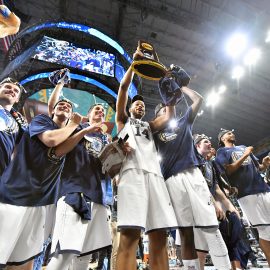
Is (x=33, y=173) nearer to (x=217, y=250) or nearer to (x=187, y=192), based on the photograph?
(x=187, y=192)

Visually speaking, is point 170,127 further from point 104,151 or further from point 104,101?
point 104,101

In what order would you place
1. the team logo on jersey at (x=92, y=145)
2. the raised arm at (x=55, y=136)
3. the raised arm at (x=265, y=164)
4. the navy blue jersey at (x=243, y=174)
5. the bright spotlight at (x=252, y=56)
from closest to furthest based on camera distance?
1. the raised arm at (x=55, y=136)
2. the team logo on jersey at (x=92, y=145)
3. the navy blue jersey at (x=243, y=174)
4. the raised arm at (x=265, y=164)
5. the bright spotlight at (x=252, y=56)

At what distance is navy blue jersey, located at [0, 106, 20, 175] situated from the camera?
216cm

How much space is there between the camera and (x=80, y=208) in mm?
2098

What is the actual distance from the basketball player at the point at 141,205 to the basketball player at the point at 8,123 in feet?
3.34

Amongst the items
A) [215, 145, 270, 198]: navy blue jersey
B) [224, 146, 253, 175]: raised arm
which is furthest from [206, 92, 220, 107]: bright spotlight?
[224, 146, 253, 175]: raised arm

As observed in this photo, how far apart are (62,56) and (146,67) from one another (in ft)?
27.6

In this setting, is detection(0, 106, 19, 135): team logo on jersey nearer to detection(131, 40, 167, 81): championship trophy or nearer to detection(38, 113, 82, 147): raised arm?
detection(38, 113, 82, 147): raised arm

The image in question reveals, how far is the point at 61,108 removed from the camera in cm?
276

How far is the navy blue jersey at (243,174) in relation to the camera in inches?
146

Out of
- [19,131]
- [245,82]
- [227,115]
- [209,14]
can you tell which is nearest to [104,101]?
[209,14]

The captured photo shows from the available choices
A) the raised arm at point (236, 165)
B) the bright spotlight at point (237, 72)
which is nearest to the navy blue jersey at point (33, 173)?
the raised arm at point (236, 165)

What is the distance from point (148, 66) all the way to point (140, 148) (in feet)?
3.00

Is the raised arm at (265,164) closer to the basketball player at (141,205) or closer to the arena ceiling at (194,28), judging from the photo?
the basketball player at (141,205)
